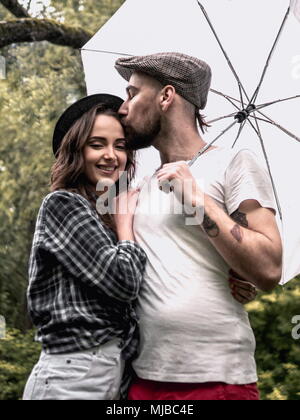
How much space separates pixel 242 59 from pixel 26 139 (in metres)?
6.49

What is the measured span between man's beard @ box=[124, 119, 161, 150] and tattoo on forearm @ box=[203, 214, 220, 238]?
1.77ft

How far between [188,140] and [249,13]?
58 centimetres

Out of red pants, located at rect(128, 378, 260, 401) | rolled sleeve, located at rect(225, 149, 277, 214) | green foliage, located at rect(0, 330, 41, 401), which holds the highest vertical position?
rolled sleeve, located at rect(225, 149, 277, 214)

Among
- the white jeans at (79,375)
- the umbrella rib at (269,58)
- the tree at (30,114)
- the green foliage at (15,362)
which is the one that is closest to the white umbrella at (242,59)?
the umbrella rib at (269,58)

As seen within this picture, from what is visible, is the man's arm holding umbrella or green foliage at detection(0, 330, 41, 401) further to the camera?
green foliage at detection(0, 330, 41, 401)

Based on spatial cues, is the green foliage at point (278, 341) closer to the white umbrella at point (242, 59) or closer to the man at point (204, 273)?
the white umbrella at point (242, 59)

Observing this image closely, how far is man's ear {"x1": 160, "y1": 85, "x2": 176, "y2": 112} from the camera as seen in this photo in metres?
2.91

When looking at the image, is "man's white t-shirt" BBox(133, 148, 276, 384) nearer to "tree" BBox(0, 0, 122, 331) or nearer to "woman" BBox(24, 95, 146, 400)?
"woman" BBox(24, 95, 146, 400)

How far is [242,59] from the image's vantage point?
3.05 metres

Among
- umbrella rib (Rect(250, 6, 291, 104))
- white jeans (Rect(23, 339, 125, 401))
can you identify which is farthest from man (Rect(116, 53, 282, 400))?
umbrella rib (Rect(250, 6, 291, 104))

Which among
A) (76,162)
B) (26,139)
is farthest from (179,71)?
(26,139)

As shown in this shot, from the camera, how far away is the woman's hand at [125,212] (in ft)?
8.84

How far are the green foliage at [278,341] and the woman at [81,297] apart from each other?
331 cm

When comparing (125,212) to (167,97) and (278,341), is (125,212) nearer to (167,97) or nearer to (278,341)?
(167,97)
